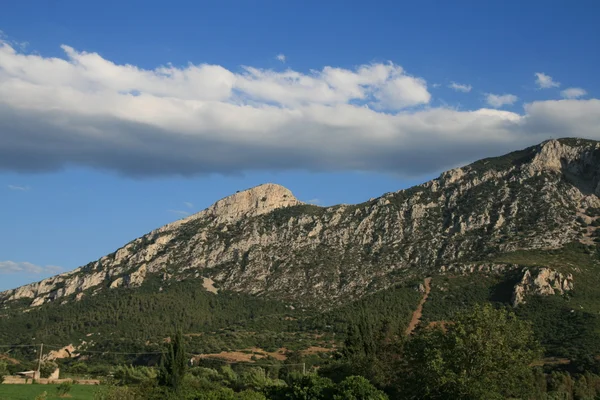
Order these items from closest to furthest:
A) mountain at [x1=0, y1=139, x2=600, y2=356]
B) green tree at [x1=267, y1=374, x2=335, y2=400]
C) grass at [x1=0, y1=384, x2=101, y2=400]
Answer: green tree at [x1=267, y1=374, x2=335, y2=400] < grass at [x1=0, y1=384, x2=101, y2=400] < mountain at [x1=0, y1=139, x2=600, y2=356]

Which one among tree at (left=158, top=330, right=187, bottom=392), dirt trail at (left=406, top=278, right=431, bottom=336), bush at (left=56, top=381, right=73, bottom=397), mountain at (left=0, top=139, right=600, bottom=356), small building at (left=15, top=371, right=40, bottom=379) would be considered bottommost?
bush at (left=56, top=381, right=73, bottom=397)

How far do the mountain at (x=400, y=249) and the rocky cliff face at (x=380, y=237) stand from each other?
365 mm

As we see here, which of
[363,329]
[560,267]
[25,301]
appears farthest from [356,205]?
[363,329]

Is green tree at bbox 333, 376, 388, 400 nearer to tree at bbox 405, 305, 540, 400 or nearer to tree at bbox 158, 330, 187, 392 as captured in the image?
tree at bbox 405, 305, 540, 400

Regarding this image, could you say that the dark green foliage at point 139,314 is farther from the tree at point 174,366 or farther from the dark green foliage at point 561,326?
the tree at point 174,366

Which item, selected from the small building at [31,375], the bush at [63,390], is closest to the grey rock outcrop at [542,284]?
the small building at [31,375]

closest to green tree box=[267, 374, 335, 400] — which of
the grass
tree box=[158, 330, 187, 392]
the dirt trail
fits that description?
tree box=[158, 330, 187, 392]

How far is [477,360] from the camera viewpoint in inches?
1758

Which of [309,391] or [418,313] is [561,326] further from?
[309,391]

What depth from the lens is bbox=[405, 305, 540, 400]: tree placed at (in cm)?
4394

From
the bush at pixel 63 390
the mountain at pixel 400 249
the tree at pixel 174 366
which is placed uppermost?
the mountain at pixel 400 249

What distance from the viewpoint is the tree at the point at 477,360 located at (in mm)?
43938

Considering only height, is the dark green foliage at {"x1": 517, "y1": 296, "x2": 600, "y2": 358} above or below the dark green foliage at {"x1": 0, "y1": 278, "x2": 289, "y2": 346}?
below

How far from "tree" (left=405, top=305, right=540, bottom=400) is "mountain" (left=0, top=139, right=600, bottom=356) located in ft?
265
